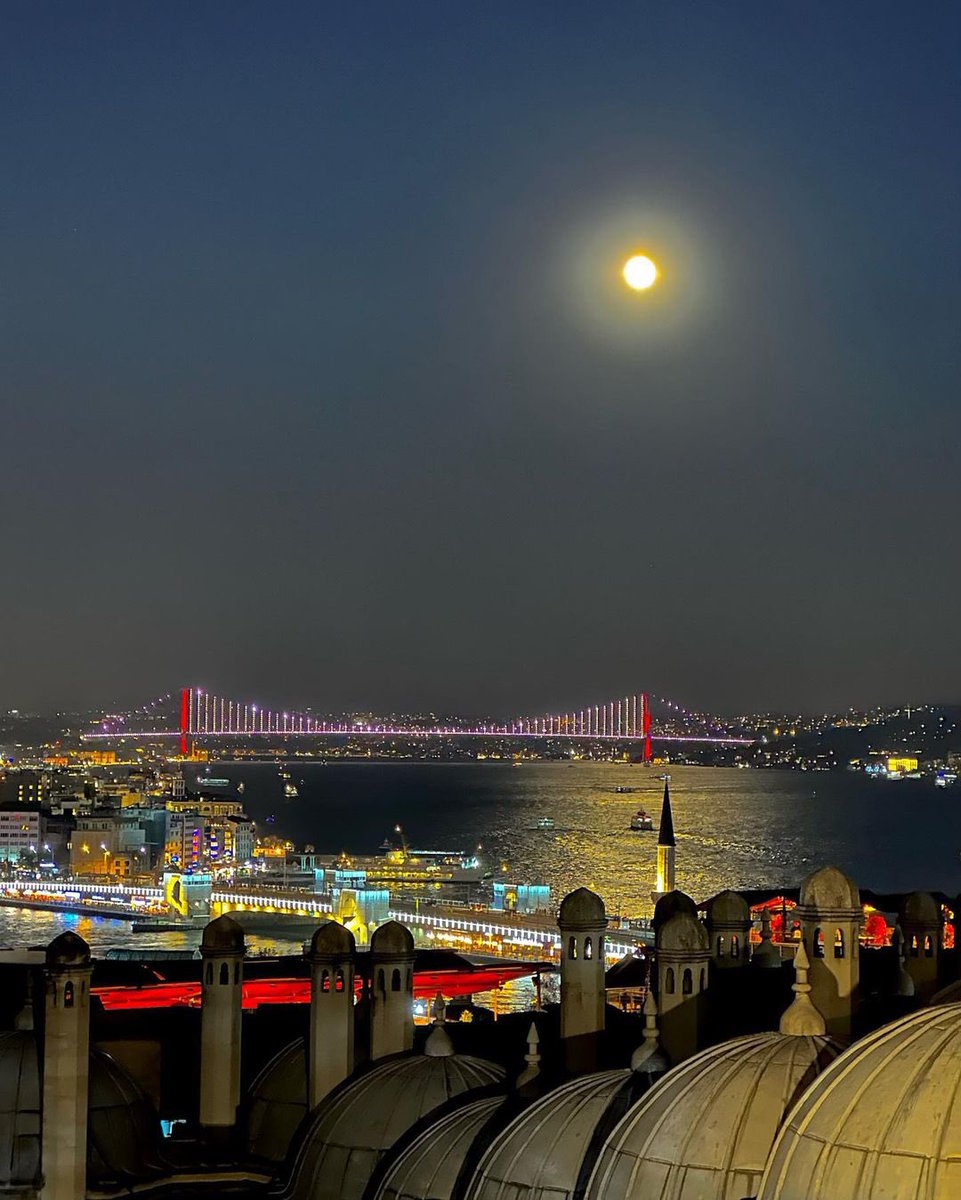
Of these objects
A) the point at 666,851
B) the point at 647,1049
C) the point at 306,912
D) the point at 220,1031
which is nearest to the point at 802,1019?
the point at 647,1049

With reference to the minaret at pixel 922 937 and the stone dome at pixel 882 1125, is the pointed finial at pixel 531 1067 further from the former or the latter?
the minaret at pixel 922 937

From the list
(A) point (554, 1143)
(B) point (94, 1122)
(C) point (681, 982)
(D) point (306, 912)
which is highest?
(C) point (681, 982)

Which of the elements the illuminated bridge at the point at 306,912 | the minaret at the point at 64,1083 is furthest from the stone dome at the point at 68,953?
the illuminated bridge at the point at 306,912

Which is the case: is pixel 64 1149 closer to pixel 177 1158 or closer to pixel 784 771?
pixel 177 1158

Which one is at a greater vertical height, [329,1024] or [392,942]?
[392,942]

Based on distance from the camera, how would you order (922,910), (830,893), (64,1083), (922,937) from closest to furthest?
1. (830,893)
2. (64,1083)
3. (922,910)
4. (922,937)

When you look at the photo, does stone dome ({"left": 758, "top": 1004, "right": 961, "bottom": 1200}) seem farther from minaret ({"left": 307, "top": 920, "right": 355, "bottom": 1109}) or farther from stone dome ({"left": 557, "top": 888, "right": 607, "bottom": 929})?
minaret ({"left": 307, "top": 920, "right": 355, "bottom": 1109})

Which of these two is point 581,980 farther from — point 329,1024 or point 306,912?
point 306,912

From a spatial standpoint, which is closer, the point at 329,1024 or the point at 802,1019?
the point at 802,1019
